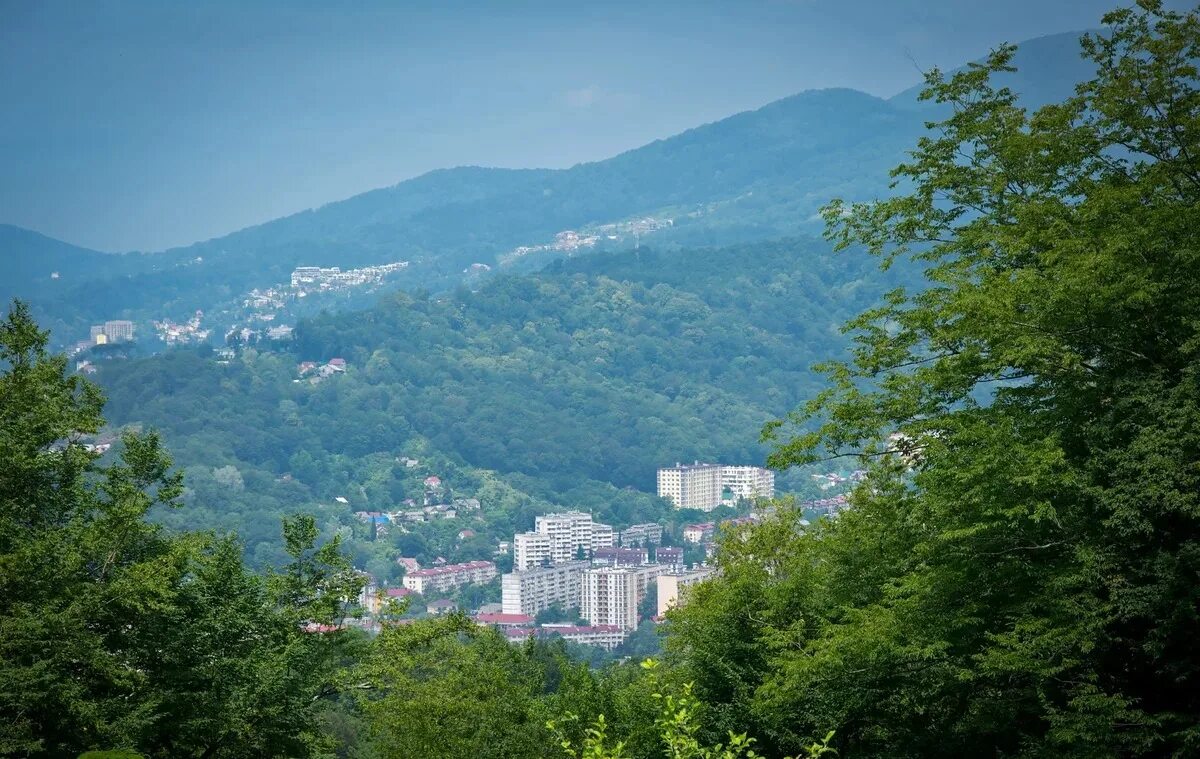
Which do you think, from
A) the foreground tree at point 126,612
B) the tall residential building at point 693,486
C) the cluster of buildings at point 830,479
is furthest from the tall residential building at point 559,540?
the foreground tree at point 126,612

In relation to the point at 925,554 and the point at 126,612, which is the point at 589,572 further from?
the point at 925,554

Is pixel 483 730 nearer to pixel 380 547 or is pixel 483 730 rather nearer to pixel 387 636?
pixel 387 636

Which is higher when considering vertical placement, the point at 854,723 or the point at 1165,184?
the point at 1165,184

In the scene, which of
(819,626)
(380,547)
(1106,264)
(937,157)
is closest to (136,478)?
(819,626)

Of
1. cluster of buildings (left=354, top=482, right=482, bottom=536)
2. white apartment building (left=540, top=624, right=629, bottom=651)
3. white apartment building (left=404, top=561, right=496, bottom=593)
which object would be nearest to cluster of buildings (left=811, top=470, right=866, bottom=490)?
cluster of buildings (left=354, top=482, right=482, bottom=536)

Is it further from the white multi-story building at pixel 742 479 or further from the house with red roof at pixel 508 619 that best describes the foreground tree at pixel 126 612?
the white multi-story building at pixel 742 479

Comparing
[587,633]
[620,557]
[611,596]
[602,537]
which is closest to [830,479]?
[602,537]
